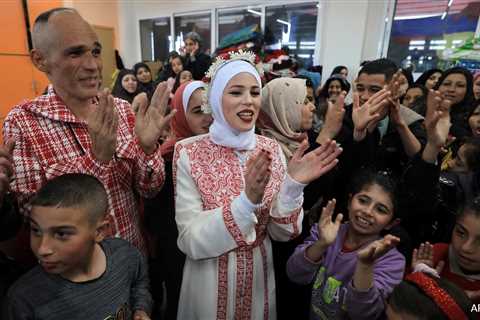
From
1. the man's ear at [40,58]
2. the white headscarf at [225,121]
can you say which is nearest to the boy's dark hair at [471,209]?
the white headscarf at [225,121]

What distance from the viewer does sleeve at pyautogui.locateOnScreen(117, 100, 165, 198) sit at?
129cm

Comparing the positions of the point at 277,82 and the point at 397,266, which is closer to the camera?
the point at 397,266

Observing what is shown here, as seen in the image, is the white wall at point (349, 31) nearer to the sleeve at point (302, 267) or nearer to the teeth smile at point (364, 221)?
the teeth smile at point (364, 221)

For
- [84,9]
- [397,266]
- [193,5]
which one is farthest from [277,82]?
[84,9]

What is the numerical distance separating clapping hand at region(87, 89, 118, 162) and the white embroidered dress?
300mm

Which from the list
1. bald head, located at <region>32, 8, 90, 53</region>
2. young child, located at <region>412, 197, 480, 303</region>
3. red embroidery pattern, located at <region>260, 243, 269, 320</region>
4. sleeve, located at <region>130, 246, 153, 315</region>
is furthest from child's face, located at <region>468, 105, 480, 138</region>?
bald head, located at <region>32, 8, 90, 53</region>

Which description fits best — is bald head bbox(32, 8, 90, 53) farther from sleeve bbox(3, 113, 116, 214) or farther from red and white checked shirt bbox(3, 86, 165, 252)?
sleeve bbox(3, 113, 116, 214)

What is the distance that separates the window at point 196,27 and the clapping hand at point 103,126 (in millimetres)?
6619

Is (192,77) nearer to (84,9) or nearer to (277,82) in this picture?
(277,82)

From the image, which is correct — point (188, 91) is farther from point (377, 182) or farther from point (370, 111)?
point (377, 182)

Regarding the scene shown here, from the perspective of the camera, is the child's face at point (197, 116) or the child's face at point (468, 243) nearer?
the child's face at point (468, 243)

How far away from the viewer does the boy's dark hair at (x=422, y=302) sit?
92 cm

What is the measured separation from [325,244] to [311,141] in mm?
861

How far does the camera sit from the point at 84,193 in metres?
0.99
